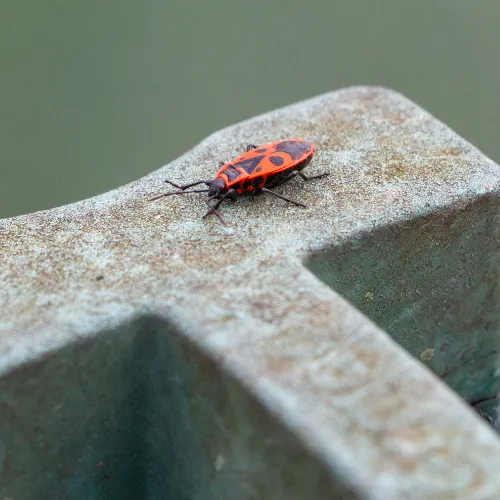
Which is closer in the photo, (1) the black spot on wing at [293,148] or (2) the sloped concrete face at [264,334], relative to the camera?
(2) the sloped concrete face at [264,334]

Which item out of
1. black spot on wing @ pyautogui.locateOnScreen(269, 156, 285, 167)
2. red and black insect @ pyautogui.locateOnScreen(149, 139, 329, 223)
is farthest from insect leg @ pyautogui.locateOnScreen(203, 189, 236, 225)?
black spot on wing @ pyautogui.locateOnScreen(269, 156, 285, 167)

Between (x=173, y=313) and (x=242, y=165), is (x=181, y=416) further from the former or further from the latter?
(x=242, y=165)

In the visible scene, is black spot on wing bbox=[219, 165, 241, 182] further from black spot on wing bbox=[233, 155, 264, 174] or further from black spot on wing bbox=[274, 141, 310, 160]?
black spot on wing bbox=[274, 141, 310, 160]

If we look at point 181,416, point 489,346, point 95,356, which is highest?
point 95,356

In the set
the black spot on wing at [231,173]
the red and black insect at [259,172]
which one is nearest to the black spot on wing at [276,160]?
the red and black insect at [259,172]

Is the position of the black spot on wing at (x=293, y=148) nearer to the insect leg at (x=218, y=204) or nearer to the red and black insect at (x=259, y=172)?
the red and black insect at (x=259, y=172)

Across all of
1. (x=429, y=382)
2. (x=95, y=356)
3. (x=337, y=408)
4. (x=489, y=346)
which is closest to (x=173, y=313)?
(x=95, y=356)

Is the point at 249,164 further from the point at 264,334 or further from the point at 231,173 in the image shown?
the point at 264,334
